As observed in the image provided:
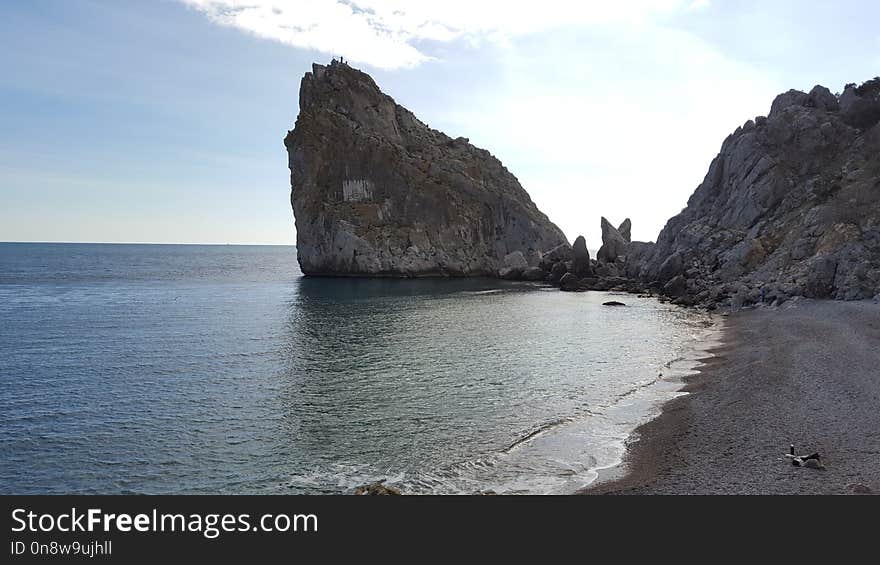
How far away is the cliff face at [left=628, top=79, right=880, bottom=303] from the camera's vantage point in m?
51.9

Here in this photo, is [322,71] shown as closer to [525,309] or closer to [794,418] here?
[525,309]

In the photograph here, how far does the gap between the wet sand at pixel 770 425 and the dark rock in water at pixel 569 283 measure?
162ft

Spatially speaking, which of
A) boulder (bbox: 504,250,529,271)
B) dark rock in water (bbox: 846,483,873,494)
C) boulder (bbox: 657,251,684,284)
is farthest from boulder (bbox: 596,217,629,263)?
dark rock in water (bbox: 846,483,873,494)

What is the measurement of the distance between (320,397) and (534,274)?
80.3m

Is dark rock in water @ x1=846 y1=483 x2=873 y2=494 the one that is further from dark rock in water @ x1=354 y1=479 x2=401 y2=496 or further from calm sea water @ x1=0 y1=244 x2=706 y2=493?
dark rock in water @ x1=354 y1=479 x2=401 y2=496

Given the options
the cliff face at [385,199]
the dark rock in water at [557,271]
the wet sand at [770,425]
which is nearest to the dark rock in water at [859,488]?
the wet sand at [770,425]

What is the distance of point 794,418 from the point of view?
774 inches

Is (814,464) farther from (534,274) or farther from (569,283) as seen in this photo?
(534,274)

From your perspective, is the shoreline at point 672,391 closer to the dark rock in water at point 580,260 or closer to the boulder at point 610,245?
the dark rock in water at point 580,260

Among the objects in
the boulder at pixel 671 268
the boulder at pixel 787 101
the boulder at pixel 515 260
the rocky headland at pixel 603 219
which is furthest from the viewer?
the boulder at pixel 515 260

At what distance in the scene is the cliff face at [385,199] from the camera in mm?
105125

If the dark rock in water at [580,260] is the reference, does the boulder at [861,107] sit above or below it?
above

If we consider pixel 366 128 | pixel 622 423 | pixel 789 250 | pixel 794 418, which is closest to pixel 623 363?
pixel 622 423
